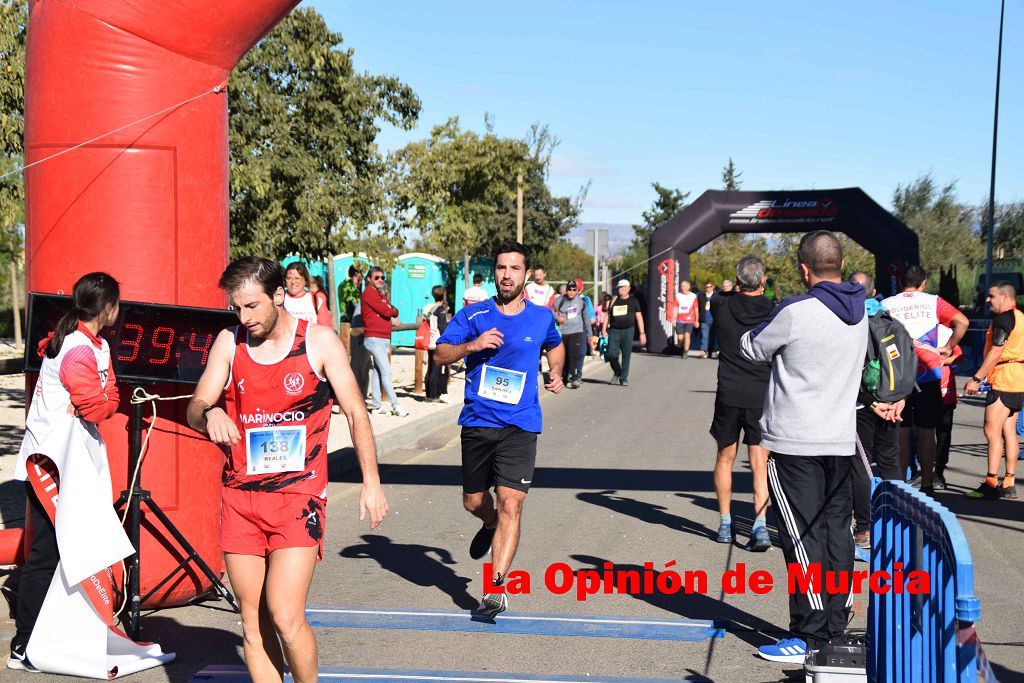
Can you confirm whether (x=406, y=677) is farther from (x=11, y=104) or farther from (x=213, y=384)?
(x=11, y=104)

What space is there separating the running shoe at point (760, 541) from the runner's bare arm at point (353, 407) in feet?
13.3

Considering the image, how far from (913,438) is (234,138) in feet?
38.1

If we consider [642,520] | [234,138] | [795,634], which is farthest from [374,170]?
[795,634]

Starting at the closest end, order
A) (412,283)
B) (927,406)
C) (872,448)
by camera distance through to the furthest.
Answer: (872,448), (927,406), (412,283)

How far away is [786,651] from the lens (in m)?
5.54

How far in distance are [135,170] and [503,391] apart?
2381mm

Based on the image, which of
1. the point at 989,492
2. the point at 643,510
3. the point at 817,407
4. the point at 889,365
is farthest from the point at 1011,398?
the point at 817,407

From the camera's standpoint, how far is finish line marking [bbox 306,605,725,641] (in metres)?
5.98

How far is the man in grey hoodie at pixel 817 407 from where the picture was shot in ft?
17.6

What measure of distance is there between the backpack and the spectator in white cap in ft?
45.8

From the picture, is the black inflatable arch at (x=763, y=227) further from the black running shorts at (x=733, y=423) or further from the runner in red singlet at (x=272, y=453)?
the runner in red singlet at (x=272, y=453)

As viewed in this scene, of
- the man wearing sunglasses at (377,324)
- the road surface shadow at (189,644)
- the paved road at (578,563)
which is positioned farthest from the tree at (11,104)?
the road surface shadow at (189,644)

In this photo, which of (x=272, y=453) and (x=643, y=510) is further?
(x=643, y=510)

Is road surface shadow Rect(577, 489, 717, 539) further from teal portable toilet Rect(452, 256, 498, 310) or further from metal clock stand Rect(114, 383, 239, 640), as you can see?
teal portable toilet Rect(452, 256, 498, 310)
